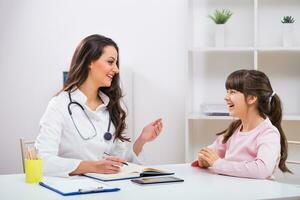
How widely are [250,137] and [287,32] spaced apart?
5.78 ft

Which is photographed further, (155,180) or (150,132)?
(150,132)

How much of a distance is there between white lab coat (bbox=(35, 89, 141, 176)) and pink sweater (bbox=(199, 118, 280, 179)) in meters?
0.54

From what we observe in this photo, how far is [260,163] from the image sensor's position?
2.21 m

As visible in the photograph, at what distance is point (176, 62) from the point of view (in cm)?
427

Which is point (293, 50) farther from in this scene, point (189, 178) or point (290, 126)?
point (189, 178)

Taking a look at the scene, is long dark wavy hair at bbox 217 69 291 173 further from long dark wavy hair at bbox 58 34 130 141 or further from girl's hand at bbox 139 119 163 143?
long dark wavy hair at bbox 58 34 130 141

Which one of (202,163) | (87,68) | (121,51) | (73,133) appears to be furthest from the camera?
(121,51)

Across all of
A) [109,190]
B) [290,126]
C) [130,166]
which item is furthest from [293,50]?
[109,190]

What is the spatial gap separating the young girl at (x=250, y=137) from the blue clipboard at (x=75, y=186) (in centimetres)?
58

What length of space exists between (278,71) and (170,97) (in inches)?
33.7

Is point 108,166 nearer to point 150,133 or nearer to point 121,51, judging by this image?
point 150,133

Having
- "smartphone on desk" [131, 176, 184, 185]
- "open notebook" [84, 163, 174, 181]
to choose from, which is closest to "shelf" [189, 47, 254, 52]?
"open notebook" [84, 163, 174, 181]

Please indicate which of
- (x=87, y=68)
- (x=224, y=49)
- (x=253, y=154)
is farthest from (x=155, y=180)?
(x=224, y=49)

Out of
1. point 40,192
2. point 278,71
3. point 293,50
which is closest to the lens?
point 40,192
